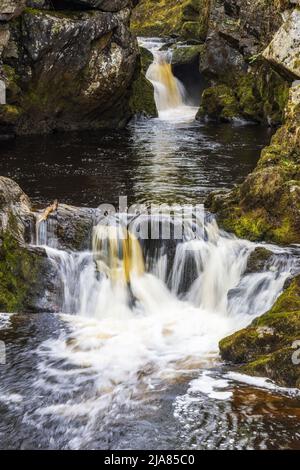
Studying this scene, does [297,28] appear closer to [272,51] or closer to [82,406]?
[272,51]

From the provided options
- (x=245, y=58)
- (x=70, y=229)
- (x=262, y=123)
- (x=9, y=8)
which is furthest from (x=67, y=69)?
(x=70, y=229)

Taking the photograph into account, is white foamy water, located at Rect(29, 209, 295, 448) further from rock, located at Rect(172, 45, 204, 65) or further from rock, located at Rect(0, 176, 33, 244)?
rock, located at Rect(172, 45, 204, 65)

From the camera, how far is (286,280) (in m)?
9.23

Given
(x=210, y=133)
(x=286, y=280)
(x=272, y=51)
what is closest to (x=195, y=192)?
(x=272, y=51)

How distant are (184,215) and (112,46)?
14.5 m

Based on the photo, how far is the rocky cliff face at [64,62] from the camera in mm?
21297

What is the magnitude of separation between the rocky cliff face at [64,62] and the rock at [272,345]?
15.9 m

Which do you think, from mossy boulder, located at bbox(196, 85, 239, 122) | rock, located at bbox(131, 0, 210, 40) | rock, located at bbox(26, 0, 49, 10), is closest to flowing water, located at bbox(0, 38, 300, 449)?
rock, located at bbox(26, 0, 49, 10)

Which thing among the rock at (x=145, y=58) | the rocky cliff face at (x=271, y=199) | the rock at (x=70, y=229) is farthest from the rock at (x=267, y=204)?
the rock at (x=145, y=58)

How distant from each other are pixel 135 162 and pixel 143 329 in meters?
9.47

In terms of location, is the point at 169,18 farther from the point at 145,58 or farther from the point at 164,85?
the point at 164,85

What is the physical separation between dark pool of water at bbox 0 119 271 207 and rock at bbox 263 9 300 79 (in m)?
3.08

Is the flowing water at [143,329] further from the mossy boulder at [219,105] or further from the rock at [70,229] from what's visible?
the mossy boulder at [219,105]

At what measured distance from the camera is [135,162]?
1786cm
